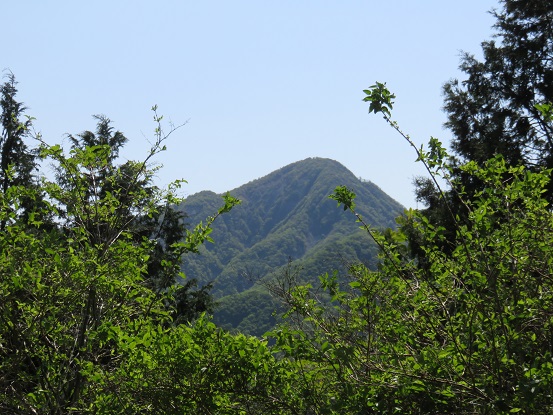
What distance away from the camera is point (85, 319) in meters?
4.55

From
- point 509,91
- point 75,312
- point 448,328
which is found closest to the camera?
point 448,328

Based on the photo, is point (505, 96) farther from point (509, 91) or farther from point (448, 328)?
point (448, 328)

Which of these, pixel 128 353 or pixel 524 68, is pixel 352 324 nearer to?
pixel 128 353

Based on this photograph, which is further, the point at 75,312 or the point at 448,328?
the point at 75,312

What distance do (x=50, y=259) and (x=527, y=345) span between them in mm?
3527

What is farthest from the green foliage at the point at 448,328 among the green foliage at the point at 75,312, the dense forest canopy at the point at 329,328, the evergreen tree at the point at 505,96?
the evergreen tree at the point at 505,96

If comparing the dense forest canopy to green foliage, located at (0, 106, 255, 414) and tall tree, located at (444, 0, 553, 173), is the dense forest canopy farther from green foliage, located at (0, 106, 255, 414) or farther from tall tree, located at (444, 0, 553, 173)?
tall tree, located at (444, 0, 553, 173)

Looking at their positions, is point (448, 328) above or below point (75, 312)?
below

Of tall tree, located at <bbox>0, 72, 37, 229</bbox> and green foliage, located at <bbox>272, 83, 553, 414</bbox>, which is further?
tall tree, located at <bbox>0, 72, 37, 229</bbox>

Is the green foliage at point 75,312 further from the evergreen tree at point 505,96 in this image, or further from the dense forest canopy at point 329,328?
the evergreen tree at point 505,96

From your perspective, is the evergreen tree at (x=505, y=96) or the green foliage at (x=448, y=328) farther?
the evergreen tree at (x=505, y=96)

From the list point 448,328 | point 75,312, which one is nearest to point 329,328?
point 448,328

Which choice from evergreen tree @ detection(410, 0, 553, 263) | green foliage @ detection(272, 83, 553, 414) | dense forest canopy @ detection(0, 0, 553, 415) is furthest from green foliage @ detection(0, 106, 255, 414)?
evergreen tree @ detection(410, 0, 553, 263)

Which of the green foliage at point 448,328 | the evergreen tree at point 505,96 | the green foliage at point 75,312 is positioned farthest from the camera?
the evergreen tree at point 505,96
